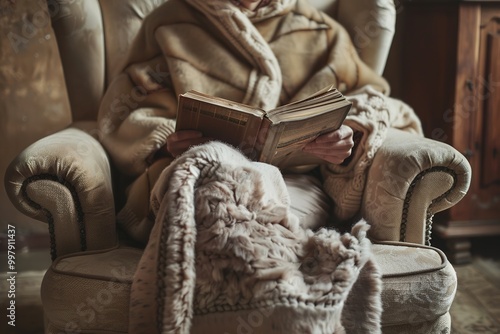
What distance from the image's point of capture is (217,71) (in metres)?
1.54

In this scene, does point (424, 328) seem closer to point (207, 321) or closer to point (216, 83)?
point (207, 321)

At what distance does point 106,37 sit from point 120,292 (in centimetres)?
94

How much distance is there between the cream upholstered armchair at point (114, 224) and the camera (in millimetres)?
1129

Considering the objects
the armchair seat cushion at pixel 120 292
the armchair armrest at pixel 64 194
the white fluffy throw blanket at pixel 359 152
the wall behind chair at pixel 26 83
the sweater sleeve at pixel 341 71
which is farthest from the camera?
the wall behind chair at pixel 26 83

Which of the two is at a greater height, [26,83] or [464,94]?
[464,94]

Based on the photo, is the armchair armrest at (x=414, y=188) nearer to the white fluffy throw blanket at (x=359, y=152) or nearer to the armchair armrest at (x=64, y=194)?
the white fluffy throw blanket at (x=359, y=152)

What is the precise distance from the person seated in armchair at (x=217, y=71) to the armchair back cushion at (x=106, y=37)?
112 mm

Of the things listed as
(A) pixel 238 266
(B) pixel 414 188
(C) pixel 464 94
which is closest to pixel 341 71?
(B) pixel 414 188

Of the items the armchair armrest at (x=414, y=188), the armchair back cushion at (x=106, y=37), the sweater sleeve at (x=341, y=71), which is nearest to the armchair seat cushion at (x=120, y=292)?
the armchair armrest at (x=414, y=188)

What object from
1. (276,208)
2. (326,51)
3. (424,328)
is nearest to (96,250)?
(276,208)

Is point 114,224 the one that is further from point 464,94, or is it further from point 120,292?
point 464,94

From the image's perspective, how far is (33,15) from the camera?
2129mm

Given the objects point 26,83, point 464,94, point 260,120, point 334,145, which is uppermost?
point 260,120

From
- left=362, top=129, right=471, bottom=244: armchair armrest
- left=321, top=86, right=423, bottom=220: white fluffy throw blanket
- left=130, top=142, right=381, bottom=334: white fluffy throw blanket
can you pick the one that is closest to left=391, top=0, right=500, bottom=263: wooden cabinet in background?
left=321, top=86, right=423, bottom=220: white fluffy throw blanket
